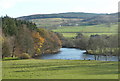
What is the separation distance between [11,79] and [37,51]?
188ft

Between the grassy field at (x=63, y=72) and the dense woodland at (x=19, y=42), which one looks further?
the dense woodland at (x=19, y=42)

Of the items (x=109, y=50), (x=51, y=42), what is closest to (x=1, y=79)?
(x=109, y=50)

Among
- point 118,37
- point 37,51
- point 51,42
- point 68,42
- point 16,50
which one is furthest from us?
point 68,42

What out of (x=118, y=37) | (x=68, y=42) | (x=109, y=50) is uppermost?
(x=118, y=37)

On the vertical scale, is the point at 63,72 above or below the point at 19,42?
above

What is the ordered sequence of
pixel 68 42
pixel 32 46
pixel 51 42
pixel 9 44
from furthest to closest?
pixel 68 42
pixel 51 42
pixel 32 46
pixel 9 44

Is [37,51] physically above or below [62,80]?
below

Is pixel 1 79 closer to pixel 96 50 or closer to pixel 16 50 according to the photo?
pixel 16 50

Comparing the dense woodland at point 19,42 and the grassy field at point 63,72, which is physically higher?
the grassy field at point 63,72

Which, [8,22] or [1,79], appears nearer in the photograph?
[1,79]

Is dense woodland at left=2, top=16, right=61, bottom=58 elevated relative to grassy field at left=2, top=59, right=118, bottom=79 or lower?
lower

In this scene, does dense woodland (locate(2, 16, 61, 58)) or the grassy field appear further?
dense woodland (locate(2, 16, 61, 58))

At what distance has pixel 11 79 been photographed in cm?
1961

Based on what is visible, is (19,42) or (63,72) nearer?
(63,72)
